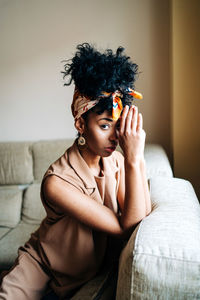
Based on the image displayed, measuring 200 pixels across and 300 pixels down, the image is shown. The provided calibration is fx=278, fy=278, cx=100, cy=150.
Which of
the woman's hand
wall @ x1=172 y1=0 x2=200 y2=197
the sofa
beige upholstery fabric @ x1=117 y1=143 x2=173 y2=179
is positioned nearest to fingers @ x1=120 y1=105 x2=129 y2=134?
the woman's hand

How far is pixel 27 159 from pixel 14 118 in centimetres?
53

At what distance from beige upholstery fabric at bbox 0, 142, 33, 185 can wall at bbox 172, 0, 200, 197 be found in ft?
4.04

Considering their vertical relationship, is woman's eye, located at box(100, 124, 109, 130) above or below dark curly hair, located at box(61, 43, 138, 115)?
below

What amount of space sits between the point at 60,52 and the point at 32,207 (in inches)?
54.4

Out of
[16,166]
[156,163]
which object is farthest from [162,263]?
[16,166]

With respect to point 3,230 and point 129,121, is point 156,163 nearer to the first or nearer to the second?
point 129,121

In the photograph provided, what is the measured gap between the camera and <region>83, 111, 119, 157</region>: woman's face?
39.6 inches

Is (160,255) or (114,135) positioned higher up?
(114,135)

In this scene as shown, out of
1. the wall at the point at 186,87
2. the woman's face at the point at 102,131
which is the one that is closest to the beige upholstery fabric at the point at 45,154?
the wall at the point at 186,87

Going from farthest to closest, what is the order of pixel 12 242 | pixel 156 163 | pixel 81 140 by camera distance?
pixel 12 242 → pixel 156 163 → pixel 81 140

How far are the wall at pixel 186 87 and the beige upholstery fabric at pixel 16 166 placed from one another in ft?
4.04

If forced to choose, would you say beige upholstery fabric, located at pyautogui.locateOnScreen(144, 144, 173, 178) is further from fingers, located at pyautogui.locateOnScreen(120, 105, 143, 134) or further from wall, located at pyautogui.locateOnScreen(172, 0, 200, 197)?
fingers, located at pyautogui.locateOnScreen(120, 105, 143, 134)

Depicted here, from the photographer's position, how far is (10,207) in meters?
2.23

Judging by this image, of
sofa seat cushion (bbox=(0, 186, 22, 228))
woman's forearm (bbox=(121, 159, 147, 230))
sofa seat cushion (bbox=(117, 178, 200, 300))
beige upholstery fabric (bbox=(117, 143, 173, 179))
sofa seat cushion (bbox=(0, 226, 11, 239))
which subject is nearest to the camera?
sofa seat cushion (bbox=(117, 178, 200, 300))
